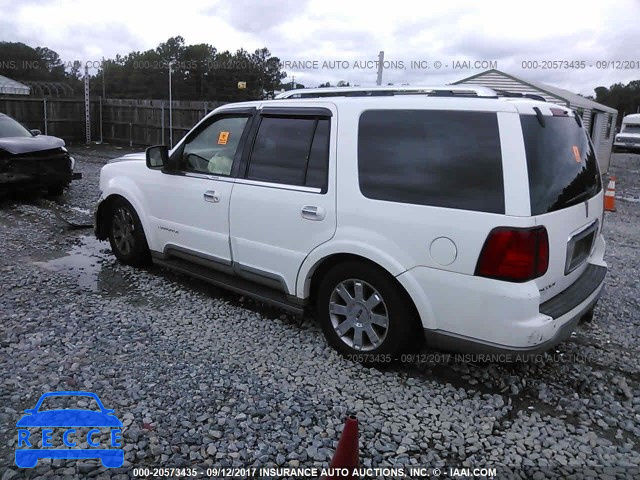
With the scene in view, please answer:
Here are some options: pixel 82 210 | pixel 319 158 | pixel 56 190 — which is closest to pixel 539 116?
pixel 319 158

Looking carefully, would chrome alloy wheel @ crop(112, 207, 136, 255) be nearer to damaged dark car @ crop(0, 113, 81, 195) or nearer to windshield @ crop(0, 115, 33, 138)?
damaged dark car @ crop(0, 113, 81, 195)

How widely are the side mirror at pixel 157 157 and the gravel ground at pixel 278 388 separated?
1.28 meters

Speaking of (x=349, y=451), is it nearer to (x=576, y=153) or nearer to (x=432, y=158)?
(x=432, y=158)

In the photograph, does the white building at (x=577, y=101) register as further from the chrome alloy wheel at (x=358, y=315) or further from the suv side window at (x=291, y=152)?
the chrome alloy wheel at (x=358, y=315)

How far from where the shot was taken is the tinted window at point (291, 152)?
12.9 ft

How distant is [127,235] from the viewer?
574 centimetres

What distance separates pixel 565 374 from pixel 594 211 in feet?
4.04

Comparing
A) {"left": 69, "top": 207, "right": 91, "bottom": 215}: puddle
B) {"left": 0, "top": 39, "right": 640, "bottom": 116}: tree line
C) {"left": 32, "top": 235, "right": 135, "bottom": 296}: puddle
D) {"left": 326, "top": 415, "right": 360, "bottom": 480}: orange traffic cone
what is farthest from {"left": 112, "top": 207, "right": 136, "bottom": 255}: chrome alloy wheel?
{"left": 0, "top": 39, "right": 640, "bottom": 116}: tree line

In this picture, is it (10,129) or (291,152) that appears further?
(10,129)

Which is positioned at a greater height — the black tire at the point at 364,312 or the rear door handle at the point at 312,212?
the rear door handle at the point at 312,212

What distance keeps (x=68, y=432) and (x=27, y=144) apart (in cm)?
794

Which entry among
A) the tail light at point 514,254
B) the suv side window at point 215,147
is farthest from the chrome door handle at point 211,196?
the tail light at point 514,254

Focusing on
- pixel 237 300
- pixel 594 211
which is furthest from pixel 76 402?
pixel 594 211

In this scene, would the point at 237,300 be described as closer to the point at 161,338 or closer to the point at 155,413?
the point at 161,338
